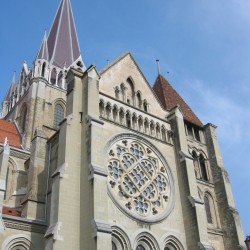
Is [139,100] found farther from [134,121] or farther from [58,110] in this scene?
[58,110]

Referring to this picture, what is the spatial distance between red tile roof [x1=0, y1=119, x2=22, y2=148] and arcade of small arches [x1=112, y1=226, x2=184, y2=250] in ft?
40.7

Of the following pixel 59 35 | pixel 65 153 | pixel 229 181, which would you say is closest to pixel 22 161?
pixel 65 153

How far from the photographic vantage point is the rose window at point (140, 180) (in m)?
19.0

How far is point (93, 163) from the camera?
17.5 metres

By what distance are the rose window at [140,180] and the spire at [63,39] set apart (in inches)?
672

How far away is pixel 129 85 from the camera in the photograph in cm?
2459

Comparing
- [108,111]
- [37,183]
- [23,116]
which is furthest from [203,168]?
[23,116]

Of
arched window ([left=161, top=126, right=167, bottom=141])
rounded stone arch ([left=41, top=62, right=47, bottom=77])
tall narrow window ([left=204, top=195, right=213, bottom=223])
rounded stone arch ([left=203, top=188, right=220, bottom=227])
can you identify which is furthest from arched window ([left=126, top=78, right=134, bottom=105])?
rounded stone arch ([left=41, top=62, right=47, bottom=77])

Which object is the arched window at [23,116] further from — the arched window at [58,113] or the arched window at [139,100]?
the arched window at [139,100]

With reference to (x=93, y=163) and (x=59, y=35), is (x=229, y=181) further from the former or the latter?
(x=59, y=35)

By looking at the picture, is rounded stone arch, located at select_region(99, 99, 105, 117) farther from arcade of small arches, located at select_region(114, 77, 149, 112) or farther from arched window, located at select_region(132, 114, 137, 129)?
arched window, located at select_region(132, 114, 137, 129)

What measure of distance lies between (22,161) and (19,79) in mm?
12964

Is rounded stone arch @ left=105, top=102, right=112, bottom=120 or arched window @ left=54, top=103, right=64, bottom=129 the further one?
arched window @ left=54, top=103, right=64, bottom=129

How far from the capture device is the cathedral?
16.7 m
